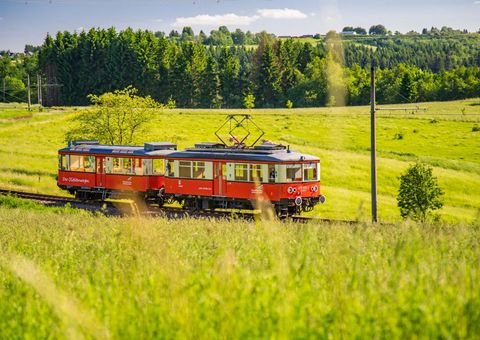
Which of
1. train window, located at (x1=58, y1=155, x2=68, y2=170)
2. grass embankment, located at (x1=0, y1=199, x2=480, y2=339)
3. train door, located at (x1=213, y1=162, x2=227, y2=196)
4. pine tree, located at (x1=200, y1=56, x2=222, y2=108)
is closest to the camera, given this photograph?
grass embankment, located at (x1=0, y1=199, x2=480, y2=339)

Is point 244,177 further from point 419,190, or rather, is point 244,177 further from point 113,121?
point 113,121

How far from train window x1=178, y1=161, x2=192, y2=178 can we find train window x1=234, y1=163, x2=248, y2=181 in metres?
2.60

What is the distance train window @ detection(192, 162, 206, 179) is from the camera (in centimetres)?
2895

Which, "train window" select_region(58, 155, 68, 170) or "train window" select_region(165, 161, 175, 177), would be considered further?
"train window" select_region(58, 155, 68, 170)

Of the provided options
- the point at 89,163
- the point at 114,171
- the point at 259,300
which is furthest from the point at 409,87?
the point at 259,300

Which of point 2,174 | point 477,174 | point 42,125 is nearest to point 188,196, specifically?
point 2,174

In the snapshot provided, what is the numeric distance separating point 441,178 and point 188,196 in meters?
22.3

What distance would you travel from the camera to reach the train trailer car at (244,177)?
1071 inches

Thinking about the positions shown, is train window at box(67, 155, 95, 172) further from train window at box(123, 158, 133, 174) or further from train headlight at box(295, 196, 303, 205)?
train headlight at box(295, 196, 303, 205)

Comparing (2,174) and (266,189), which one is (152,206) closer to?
(266,189)

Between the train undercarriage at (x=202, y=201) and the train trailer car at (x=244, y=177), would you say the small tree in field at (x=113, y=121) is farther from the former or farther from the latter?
the train trailer car at (x=244, y=177)

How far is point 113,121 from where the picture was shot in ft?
152

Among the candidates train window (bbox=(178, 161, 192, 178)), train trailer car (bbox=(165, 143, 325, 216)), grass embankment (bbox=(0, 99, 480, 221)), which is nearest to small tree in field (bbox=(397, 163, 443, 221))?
grass embankment (bbox=(0, 99, 480, 221))

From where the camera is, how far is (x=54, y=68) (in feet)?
423
